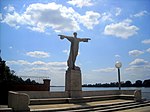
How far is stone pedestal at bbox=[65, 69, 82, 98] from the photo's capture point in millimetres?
18484

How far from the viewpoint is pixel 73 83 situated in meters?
18.6

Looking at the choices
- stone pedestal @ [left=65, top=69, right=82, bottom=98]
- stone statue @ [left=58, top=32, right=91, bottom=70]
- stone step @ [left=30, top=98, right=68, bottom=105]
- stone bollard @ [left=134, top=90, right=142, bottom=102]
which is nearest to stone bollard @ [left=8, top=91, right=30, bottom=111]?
stone step @ [left=30, top=98, right=68, bottom=105]

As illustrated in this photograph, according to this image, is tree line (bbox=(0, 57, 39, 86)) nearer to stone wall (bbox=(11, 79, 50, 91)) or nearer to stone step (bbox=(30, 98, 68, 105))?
stone wall (bbox=(11, 79, 50, 91))

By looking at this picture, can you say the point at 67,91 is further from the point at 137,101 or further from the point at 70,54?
the point at 137,101

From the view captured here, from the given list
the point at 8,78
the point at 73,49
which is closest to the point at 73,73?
the point at 73,49

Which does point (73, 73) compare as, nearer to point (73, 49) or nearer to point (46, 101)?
point (73, 49)

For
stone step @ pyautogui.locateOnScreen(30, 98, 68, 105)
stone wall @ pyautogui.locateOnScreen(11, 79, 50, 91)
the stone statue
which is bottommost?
stone step @ pyautogui.locateOnScreen(30, 98, 68, 105)

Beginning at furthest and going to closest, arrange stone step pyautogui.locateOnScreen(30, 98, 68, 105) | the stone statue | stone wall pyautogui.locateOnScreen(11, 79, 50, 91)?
stone wall pyautogui.locateOnScreen(11, 79, 50, 91)
the stone statue
stone step pyautogui.locateOnScreen(30, 98, 68, 105)

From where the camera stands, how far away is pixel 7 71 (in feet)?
100

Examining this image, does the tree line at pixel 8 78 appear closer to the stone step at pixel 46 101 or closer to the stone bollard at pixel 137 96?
the stone step at pixel 46 101

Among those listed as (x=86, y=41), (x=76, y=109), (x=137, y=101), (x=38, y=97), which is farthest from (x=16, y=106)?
(x=137, y=101)

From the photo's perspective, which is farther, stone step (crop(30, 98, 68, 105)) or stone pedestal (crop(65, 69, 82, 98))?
stone pedestal (crop(65, 69, 82, 98))

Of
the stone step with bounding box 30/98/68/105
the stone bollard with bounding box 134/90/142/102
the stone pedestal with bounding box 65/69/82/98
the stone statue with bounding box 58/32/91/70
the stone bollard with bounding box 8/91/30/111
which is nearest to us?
the stone bollard with bounding box 8/91/30/111

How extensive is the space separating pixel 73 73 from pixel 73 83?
31.0 inches
